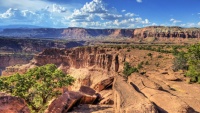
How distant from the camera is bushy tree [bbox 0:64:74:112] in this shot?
77.9ft

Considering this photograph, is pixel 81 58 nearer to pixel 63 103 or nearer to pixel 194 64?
pixel 194 64

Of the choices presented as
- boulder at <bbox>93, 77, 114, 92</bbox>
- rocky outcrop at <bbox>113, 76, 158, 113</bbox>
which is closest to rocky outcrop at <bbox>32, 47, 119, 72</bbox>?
boulder at <bbox>93, 77, 114, 92</bbox>

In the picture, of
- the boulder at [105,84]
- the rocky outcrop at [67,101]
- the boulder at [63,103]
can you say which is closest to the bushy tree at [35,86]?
the boulder at [105,84]

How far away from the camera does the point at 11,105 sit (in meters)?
15.7

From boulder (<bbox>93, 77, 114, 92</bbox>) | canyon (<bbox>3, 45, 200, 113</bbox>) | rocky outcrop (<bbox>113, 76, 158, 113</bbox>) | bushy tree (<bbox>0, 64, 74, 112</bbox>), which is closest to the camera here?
rocky outcrop (<bbox>113, 76, 158, 113</bbox>)

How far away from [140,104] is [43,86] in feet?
40.9

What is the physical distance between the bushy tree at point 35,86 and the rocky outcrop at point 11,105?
22.6ft

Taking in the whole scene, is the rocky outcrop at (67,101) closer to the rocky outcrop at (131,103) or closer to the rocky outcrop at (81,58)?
the rocky outcrop at (131,103)

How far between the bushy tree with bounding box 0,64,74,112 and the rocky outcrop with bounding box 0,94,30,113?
6.90 m

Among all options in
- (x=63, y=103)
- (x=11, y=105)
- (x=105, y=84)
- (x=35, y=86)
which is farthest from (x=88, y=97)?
(x=11, y=105)

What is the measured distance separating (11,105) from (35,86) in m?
9.26

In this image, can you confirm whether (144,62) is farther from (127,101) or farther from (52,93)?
(127,101)

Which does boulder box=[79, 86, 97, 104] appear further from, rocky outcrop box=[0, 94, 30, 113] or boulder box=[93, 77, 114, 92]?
rocky outcrop box=[0, 94, 30, 113]

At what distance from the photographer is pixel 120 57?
295 feet
